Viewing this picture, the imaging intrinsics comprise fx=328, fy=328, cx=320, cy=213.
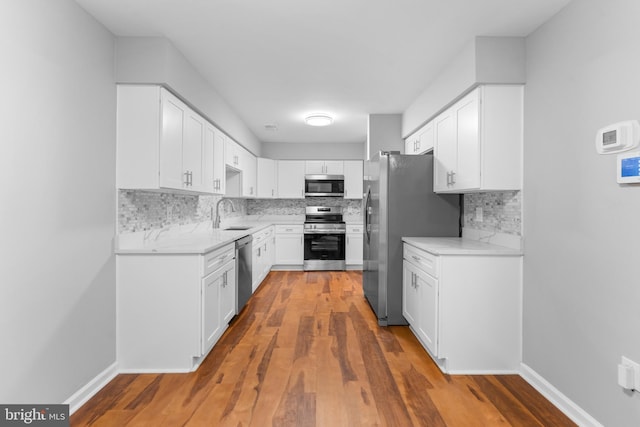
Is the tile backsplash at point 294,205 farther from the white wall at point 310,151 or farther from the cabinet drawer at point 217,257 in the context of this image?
the cabinet drawer at point 217,257

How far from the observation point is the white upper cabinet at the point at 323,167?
6387 mm

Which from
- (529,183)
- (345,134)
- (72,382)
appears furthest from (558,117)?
(345,134)

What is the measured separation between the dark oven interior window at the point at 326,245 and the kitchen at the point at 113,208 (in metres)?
3.88

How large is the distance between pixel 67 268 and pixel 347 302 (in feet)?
9.80

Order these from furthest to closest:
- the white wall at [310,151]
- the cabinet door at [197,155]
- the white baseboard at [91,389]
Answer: the white wall at [310,151] < the cabinet door at [197,155] < the white baseboard at [91,389]

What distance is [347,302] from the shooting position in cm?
416

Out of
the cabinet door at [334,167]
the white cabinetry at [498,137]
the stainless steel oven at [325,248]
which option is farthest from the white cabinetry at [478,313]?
the cabinet door at [334,167]

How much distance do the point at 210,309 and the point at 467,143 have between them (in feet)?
8.13

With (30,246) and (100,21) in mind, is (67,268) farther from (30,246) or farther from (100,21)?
(100,21)

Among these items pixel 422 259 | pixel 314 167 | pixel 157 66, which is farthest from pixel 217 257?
pixel 314 167

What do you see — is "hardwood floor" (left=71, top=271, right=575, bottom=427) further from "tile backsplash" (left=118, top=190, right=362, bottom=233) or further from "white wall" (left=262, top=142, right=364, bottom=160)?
"white wall" (left=262, top=142, right=364, bottom=160)

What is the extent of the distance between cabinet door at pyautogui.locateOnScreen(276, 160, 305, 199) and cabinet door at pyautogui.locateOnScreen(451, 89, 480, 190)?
381 centimetres

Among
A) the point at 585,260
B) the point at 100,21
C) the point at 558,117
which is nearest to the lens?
the point at 585,260

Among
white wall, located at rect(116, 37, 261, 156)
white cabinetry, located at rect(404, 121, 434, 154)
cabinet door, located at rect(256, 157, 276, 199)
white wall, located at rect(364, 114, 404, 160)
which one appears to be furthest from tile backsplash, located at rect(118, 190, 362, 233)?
white cabinetry, located at rect(404, 121, 434, 154)
